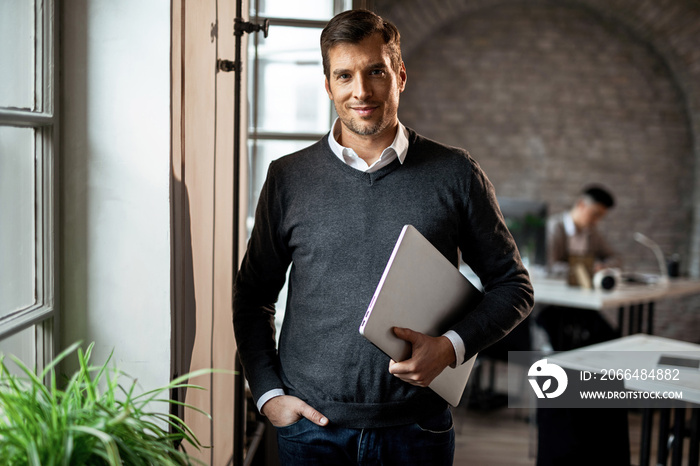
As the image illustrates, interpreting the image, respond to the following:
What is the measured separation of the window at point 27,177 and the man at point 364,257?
46 cm

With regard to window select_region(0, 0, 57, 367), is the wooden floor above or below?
below

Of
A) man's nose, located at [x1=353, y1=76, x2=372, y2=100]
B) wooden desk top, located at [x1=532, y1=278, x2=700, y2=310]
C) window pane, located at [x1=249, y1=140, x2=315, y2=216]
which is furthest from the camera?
wooden desk top, located at [x1=532, y1=278, x2=700, y2=310]

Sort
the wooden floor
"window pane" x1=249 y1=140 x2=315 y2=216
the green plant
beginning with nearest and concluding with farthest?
1. the green plant
2. "window pane" x1=249 y1=140 x2=315 y2=216
3. the wooden floor

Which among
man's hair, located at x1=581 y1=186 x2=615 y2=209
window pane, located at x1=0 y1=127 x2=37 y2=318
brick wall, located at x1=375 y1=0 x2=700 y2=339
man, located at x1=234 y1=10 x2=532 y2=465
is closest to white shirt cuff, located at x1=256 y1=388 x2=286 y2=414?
man, located at x1=234 y1=10 x2=532 y2=465

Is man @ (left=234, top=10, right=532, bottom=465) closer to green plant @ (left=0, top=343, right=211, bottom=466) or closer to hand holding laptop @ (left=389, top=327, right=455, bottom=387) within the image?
hand holding laptop @ (left=389, top=327, right=455, bottom=387)

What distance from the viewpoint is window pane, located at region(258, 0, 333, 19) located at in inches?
101

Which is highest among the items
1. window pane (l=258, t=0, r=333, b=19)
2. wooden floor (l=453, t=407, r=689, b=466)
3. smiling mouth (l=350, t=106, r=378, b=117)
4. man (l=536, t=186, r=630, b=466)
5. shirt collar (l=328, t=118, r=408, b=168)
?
window pane (l=258, t=0, r=333, b=19)

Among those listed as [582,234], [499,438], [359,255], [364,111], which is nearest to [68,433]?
[359,255]

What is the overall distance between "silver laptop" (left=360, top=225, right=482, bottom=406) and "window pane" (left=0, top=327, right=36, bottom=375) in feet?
2.06

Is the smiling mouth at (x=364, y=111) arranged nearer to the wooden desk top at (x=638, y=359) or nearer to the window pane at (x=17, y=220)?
the window pane at (x=17, y=220)

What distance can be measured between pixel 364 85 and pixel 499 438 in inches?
118

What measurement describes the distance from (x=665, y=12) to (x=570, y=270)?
2.69 meters

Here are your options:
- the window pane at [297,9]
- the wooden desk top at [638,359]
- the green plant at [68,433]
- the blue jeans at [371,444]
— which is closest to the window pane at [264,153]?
the window pane at [297,9]

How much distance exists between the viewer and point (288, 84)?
2.84m
